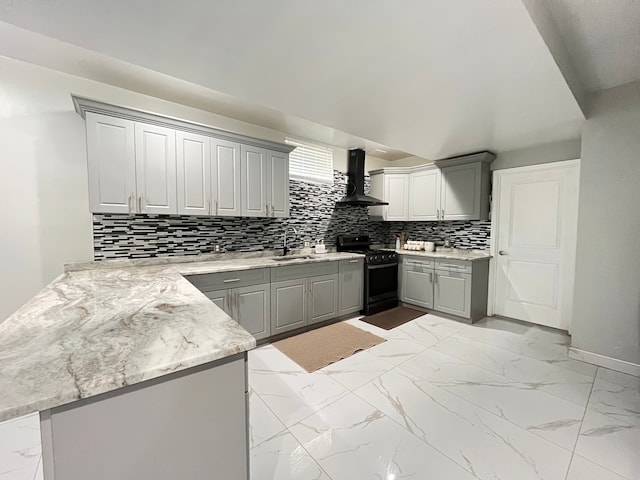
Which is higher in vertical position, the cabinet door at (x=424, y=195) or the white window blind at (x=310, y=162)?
the white window blind at (x=310, y=162)

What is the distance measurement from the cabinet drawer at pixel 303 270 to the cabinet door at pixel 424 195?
1786 mm

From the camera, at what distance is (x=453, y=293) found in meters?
3.61

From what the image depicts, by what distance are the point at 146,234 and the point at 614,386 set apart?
14.5ft

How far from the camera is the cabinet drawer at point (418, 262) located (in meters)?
3.86

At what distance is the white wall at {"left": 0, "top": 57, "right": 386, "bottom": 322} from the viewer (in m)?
2.15

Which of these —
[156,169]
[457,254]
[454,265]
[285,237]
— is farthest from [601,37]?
[156,169]

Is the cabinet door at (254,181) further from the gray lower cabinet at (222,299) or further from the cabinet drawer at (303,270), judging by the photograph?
the gray lower cabinet at (222,299)

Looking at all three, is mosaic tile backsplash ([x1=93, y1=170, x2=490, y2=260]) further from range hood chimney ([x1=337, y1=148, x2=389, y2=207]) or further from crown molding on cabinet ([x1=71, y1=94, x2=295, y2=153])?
crown molding on cabinet ([x1=71, y1=94, x2=295, y2=153])

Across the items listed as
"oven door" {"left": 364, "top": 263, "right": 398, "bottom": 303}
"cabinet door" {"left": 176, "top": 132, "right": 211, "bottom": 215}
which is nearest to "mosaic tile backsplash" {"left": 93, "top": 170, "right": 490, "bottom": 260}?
"cabinet door" {"left": 176, "top": 132, "right": 211, "bottom": 215}

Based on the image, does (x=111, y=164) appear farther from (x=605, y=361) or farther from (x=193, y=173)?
(x=605, y=361)

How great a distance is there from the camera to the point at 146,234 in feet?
8.84

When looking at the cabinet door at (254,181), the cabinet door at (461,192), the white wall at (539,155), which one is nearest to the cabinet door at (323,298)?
the cabinet door at (254,181)

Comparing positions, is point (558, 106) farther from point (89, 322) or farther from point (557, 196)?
point (89, 322)

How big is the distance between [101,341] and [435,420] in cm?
197
